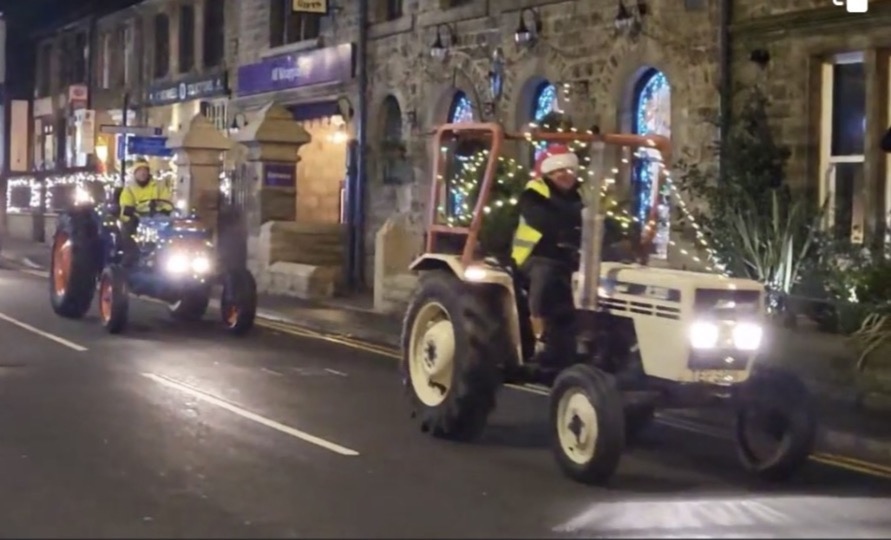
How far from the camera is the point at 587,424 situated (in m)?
9.79

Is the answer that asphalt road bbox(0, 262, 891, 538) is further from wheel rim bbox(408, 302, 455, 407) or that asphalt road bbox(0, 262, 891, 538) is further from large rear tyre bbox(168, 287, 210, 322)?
large rear tyre bbox(168, 287, 210, 322)

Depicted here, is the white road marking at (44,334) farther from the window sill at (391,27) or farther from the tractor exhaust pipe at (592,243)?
the window sill at (391,27)

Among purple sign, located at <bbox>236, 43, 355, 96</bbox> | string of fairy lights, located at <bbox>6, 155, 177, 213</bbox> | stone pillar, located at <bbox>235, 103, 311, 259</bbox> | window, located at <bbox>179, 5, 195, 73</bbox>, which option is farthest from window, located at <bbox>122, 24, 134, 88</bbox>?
stone pillar, located at <bbox>235, 103, 311, 259</bbox>

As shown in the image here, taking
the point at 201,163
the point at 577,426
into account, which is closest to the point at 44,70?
the point at 201,163

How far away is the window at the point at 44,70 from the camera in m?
48.0

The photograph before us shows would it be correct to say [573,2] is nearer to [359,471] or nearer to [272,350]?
[272,350]

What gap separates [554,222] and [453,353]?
1359mm

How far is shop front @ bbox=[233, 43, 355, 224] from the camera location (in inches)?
1155

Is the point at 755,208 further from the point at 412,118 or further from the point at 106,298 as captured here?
the point at 412,118

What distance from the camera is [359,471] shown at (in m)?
10.2

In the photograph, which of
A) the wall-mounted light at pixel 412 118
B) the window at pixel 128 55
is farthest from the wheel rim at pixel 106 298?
the window at pixel 128 55

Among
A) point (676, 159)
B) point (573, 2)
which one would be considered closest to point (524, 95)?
point (573, 2)

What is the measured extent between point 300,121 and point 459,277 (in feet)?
66.1

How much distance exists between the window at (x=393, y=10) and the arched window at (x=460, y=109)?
233 cm
